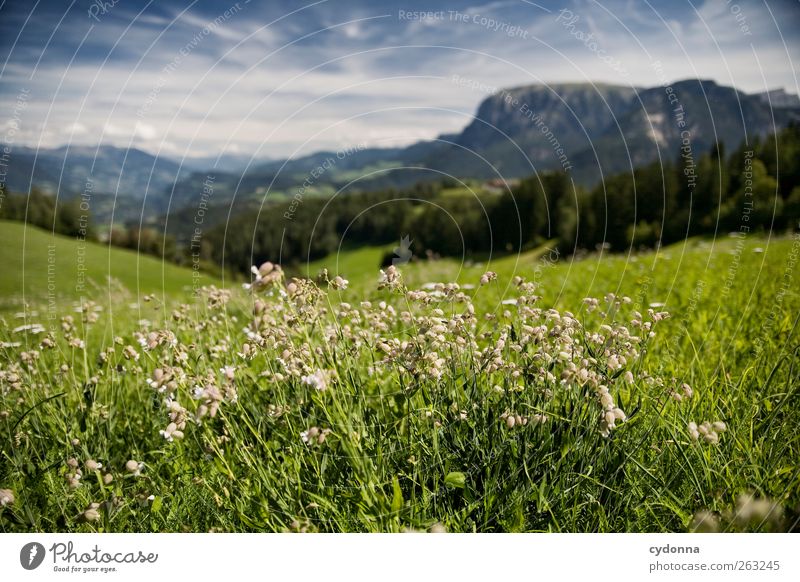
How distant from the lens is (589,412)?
240 cm

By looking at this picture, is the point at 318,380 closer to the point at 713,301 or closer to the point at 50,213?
the point at 50,213

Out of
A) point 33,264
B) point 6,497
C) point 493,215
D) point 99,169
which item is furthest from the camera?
point 493,215

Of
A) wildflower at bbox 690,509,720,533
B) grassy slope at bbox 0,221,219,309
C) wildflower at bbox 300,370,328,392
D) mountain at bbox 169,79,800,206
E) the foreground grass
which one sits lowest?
wildflower at bbox 690,509,720,533

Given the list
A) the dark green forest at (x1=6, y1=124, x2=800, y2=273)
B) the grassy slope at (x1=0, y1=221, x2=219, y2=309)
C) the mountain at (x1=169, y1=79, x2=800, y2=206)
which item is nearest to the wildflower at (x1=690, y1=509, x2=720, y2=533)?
the dark green forest at (x1=6, y1=124, x2=800, y2=273)

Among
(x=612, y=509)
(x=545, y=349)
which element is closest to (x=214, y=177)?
(x=545, y=349)

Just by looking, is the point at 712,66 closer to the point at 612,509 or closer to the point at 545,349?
the point at 545,349

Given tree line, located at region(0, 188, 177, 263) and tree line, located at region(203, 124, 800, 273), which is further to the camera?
tree line, located at region(203, 124, 800, 273)

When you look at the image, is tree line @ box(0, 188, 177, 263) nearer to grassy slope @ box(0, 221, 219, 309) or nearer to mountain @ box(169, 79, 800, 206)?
grassy slope @ box(0, 221, 219, 309)

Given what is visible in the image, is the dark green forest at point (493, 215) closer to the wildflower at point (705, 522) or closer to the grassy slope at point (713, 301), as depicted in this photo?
the grassy slope at point (713, 301)
